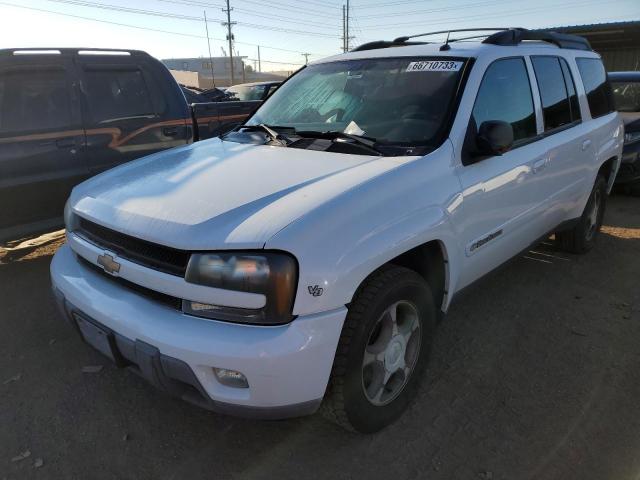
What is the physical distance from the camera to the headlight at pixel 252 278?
1941 millimetres

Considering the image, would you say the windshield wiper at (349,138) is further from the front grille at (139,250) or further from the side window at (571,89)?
the side window at (571,89)

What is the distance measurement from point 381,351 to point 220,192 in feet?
3.53

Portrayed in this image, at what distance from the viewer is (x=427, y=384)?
2.93 metres

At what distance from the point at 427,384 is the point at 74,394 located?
2.00 metres

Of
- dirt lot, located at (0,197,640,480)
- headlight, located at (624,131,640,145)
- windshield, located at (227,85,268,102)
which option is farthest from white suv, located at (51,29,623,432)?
windshield, located at (227,85,268,102)

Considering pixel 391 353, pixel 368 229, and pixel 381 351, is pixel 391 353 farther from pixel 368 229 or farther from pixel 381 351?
pixel 368 229

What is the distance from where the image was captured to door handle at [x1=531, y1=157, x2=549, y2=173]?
11.2ft

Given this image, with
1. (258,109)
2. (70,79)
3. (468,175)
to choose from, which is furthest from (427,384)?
(70,79)

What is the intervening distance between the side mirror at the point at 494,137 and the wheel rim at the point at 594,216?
2627mm

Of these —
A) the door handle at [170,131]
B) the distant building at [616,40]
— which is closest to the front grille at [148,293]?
the door handle at [170,131]

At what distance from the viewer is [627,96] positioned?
7.85 metres

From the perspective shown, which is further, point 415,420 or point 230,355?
point 415,420

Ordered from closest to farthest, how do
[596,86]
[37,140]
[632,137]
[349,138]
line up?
[349,138], [37,140], [596,86], [632,137]

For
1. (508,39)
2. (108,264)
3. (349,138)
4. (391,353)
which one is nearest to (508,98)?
(508,39)
